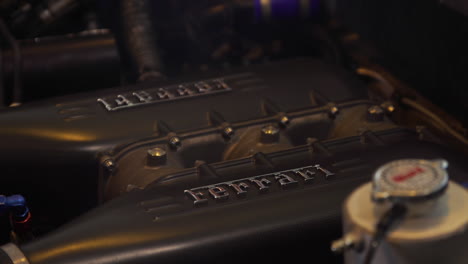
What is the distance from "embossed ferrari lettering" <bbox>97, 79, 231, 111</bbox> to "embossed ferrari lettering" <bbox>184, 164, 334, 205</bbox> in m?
0.32

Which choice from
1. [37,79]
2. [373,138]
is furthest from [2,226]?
[373,138]

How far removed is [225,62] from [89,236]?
102 centimetres

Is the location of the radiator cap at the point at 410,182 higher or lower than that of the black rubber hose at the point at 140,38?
lower

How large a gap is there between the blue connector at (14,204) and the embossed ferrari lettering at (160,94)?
0.28 meters

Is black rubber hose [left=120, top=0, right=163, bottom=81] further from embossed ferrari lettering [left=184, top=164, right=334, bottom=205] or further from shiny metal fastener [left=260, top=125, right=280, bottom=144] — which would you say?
embossed ferrari lettering [left=184, top=164, right=334, bottom=205]

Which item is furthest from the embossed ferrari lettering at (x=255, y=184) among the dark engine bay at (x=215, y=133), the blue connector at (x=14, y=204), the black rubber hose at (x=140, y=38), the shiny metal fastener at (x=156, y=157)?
the black rubber hose at (x=140, y=38)

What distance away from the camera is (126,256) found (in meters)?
0.88

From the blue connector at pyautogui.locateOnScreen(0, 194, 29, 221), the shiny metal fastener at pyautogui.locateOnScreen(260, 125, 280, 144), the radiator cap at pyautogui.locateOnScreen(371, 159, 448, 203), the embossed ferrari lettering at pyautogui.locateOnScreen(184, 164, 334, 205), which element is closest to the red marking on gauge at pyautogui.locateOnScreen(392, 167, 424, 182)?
the radiator cap at pyautogui.locateOnScreen(371, 159, 448, 203)

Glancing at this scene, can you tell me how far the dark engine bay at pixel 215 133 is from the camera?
93 cm

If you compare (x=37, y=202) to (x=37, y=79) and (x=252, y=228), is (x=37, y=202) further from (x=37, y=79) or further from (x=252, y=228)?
(x=252, y=228)

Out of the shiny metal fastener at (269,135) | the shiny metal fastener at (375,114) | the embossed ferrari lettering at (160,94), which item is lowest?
the shiny metal fastener at (375,114)

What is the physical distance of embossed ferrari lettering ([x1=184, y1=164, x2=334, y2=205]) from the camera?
0.98 metres

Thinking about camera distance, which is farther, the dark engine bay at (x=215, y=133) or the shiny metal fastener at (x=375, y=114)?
the shiny metal fastener at (x=375, y=114)

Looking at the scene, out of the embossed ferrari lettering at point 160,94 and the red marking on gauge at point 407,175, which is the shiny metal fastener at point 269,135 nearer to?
the embossed ferrari lettering at point 160,94
